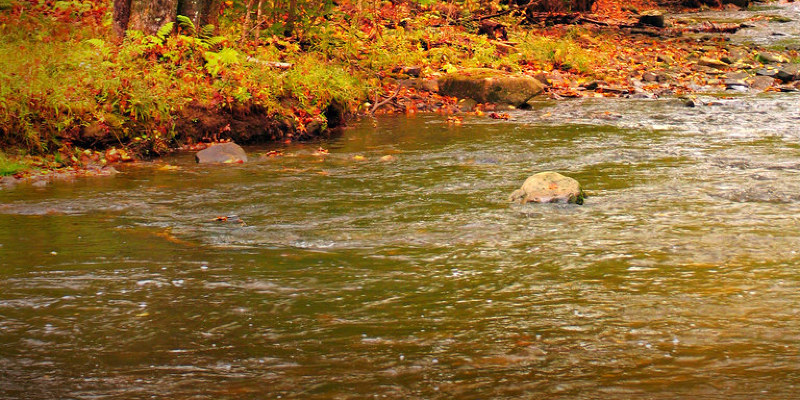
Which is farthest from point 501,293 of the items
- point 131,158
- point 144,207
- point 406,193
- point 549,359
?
point 131,158

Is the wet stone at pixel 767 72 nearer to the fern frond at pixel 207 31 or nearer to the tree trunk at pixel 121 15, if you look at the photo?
the fern frond at pixel 207 31

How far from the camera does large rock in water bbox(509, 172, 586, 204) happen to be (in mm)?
6648

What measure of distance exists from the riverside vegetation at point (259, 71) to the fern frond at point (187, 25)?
0.04 m

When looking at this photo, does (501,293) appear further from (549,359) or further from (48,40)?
(48,40)

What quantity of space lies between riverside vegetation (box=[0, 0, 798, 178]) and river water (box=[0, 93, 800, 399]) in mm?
899

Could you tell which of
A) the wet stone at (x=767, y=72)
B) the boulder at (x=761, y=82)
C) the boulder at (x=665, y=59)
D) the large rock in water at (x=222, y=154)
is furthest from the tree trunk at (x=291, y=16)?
the wet stone at (x=767, y=72)

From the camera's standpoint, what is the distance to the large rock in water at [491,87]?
1335 centimetres

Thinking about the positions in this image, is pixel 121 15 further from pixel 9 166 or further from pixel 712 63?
pixel 712 63

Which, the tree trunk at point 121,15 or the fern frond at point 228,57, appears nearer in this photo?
the fern frond at point 228,57

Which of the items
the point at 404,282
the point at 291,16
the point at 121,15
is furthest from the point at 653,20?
the point at 404,282

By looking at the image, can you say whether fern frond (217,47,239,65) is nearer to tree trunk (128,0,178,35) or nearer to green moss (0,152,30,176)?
tree trunk (128,0,178,35)

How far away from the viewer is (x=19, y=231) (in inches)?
229

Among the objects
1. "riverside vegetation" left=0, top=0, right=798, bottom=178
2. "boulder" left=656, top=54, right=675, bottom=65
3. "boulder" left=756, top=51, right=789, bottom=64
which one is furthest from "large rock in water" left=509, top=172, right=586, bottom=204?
"boulder" left=756, top=51, right=789, bottom=64

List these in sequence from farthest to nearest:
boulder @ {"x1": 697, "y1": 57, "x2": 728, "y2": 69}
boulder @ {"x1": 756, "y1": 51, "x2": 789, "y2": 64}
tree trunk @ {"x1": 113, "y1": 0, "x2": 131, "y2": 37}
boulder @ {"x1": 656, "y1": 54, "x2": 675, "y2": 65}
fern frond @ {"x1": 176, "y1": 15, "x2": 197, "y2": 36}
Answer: boulder @ {"x1": 756, "y1": 51, "x2": 789, "y2": 64} → boulder @ {"x1": 656, "y1": 54, "x2": 675, "y2": 65} → boulder @ {"x1": 697, "y1": 57, "x2": 728, "y2": 69} → tree trunk @ {"x1": 113, "y1": 0, "x2": 131, "y2": 37} → fern frond @ {"x1": 176, "y1": 15, "x2": 197, "y2": 36}
